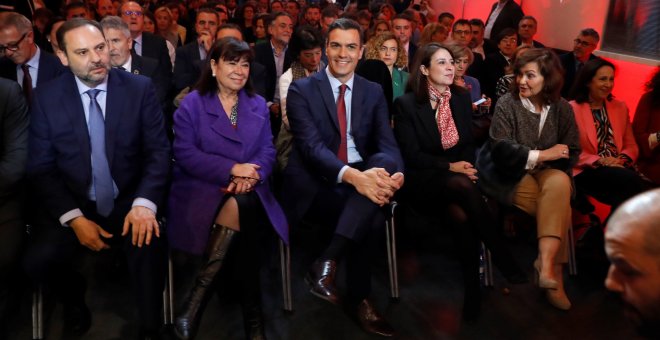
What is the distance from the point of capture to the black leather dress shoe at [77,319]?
270 centimetres

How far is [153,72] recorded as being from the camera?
158 inches

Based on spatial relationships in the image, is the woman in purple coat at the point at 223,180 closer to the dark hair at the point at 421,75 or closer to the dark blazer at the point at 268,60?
the dark hair at the point at 421,75

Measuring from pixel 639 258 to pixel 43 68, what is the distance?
3399 millimetres

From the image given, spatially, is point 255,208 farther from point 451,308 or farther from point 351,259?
point 451,308

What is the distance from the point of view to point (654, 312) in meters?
1.11

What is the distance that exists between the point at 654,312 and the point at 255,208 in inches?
72.8

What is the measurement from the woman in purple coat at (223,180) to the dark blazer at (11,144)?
0.68 m

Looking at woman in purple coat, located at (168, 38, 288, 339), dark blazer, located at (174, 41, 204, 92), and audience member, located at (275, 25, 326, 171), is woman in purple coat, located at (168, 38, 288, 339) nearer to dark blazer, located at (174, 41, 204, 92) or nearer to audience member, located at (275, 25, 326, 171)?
audience member, located at (275, 25, 326, 171)

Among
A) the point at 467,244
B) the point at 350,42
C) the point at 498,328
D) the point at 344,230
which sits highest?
the point at 350,42

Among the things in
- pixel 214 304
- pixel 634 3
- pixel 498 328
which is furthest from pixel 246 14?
pixel 498 328

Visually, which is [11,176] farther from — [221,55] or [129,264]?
[221,55]

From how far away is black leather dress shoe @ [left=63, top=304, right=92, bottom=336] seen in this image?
2.70 metres

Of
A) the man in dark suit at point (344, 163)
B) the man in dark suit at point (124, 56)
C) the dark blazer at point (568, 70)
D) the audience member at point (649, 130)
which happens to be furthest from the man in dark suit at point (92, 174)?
the dark blazer at point (568, 70)

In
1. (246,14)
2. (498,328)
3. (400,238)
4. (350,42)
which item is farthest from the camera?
(246,14)
